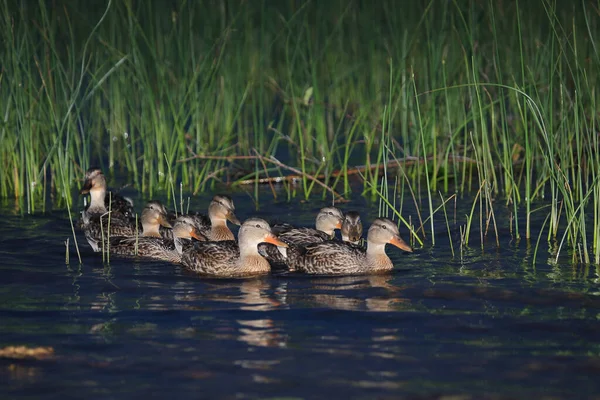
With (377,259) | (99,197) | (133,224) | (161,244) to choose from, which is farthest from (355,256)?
(99,197)

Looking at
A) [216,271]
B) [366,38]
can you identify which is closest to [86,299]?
[216,271]

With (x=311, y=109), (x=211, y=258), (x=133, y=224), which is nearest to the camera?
(x=211, y=258)

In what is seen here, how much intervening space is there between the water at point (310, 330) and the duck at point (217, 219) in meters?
1.33

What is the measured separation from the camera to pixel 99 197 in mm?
11688

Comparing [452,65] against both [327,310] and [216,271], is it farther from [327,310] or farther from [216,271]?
[327,310]

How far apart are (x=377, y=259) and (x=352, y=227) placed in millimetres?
994

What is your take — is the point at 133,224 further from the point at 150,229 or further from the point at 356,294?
the point at 356,294

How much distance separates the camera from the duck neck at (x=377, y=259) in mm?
9000

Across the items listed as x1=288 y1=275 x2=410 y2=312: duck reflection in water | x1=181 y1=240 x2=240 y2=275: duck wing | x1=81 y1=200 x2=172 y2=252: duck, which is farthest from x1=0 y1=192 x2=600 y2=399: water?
x1=81 y1=200 x2=172 y2=252: duck

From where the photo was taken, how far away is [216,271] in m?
9.20

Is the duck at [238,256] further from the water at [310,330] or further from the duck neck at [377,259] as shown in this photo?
the duck neck at [377,259]

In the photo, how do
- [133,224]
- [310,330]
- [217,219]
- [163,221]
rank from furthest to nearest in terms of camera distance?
[133,224], [217,219], [163,221], [310,330]

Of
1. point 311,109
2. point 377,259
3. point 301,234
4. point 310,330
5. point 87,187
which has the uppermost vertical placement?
point 311,109

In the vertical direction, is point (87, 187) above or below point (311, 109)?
below
